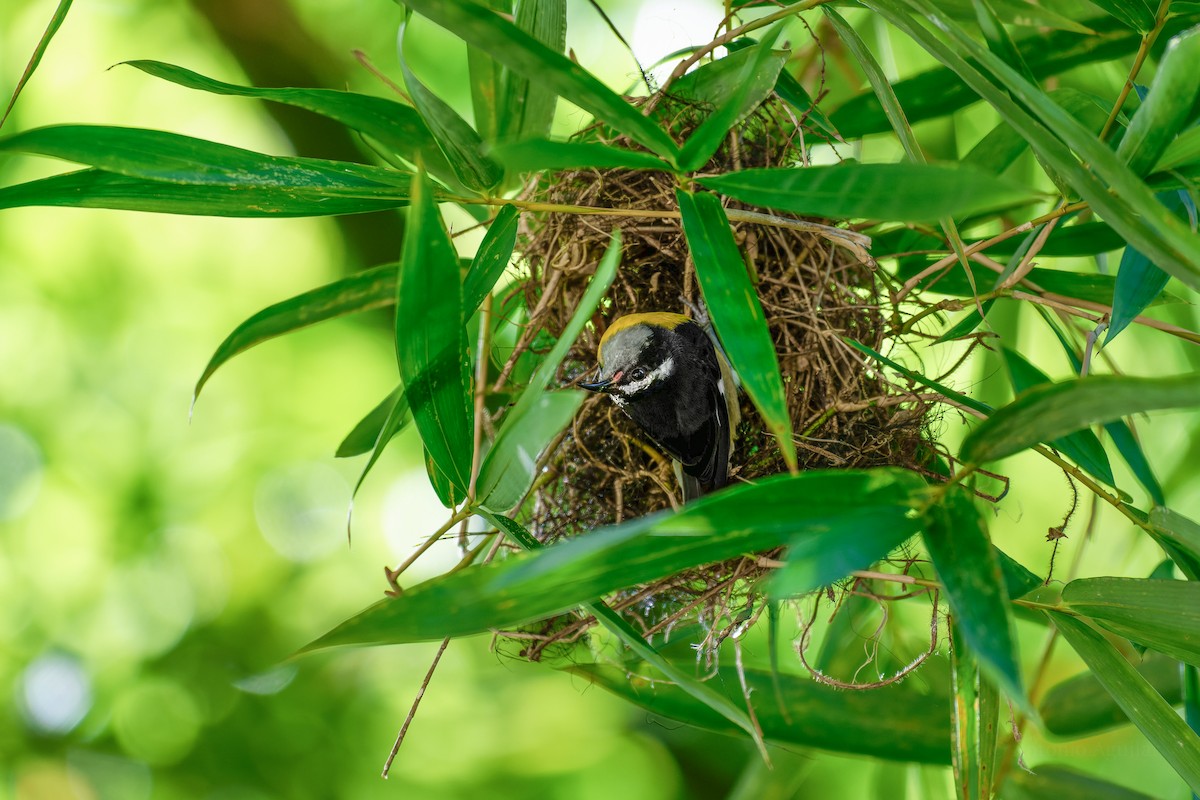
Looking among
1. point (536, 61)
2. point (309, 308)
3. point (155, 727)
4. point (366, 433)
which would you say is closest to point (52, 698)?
point (155, 727)

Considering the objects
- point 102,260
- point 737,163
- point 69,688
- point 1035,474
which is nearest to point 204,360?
point 102,260

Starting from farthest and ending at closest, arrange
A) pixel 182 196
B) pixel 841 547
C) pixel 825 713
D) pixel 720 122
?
pixel 825 713 < pixel 182 196 < pixel 720 122 < pixel 841 547

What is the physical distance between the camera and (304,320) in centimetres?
101

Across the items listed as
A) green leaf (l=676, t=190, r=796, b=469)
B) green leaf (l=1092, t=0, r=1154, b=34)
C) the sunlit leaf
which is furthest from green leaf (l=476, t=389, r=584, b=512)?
the sunlit leaf

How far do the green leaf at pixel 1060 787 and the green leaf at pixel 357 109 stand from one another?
1.12 meters

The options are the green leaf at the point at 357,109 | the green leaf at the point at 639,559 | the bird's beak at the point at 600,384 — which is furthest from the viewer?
the bird's beak at the point at 600,384

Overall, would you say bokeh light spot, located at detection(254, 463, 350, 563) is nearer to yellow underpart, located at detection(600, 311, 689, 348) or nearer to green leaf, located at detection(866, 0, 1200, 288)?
yellow underpart, located at detection(600, 311, 689, 348)

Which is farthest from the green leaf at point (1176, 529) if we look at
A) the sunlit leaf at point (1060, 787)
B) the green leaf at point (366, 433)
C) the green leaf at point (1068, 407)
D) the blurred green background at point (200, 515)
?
the blurred green background at point (200, 515)

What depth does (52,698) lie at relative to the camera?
76.6 inches

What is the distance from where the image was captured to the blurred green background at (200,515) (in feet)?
6.23

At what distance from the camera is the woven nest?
1.06 m

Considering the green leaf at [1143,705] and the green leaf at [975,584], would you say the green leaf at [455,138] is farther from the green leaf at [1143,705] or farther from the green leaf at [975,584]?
the green leaf at [1143,705]

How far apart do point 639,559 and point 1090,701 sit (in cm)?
101

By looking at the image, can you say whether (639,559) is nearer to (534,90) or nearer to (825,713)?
(534,90)
